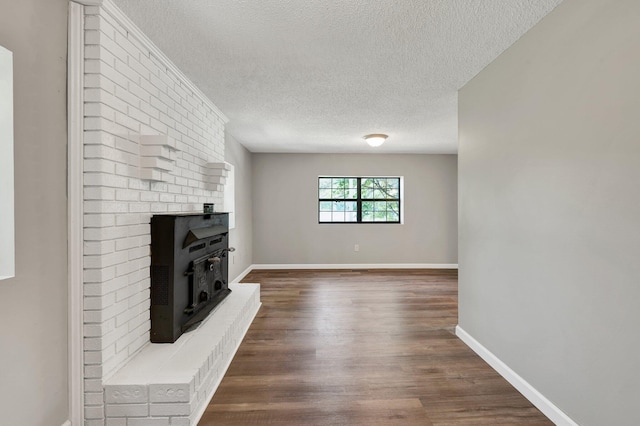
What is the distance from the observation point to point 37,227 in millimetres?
1283

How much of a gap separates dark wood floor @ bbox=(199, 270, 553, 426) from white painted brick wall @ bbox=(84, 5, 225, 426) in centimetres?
56

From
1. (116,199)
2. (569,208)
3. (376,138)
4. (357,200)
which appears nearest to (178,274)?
(116,199)

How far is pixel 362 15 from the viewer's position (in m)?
1.62

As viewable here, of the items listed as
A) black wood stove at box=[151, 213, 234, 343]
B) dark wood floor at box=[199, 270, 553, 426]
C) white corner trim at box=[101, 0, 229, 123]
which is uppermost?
white corner trim at box=[101, 0, 229, 123]

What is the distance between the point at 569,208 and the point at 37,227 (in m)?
2.60

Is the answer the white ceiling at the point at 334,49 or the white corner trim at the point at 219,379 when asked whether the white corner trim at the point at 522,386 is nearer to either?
the white corner trim at the point at 219,379

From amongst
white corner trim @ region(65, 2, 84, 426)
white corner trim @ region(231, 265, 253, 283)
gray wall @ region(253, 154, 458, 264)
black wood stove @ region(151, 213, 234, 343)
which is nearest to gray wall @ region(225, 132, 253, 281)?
white corner trim @ region(231, 265, 253, 283)

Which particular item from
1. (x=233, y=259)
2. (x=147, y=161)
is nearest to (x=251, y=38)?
(x=147, y=161)

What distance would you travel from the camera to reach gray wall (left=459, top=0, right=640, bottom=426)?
4.12ft

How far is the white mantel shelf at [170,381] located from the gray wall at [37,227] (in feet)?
0.80

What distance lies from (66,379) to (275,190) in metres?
4.49

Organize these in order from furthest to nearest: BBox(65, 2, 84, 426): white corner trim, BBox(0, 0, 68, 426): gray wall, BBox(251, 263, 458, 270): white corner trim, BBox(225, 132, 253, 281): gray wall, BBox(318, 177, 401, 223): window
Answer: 1. BBox(318, 177, 401, 223): window
2. BBox(251, 263, 458, 270): white corner trim
3. BBox(225, 132, 253, 281): gray wall
4. BBox(65, 2, 84, 426): white corner trim
5. BBox(0, 0, 68, 426): gray wall

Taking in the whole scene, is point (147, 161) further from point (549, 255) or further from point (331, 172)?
point (331, 172)

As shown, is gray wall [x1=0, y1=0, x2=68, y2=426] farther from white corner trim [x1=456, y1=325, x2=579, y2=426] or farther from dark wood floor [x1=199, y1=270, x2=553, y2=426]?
white corner trim [x1=456, y1=325, x2=579, y2=426]
